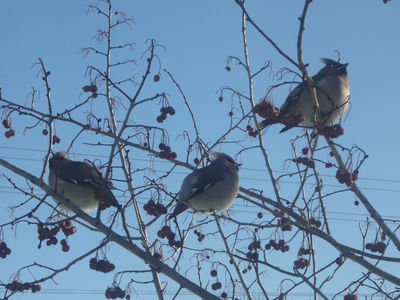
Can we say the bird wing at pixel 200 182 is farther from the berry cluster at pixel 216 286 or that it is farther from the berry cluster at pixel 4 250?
the berry cluster at pixel 4 250

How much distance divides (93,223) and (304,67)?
1315mm

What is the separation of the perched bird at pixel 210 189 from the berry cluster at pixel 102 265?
149 cm

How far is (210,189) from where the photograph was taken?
4984 millimetres

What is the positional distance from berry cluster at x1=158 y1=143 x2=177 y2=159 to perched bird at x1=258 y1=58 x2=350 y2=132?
0.60 meters

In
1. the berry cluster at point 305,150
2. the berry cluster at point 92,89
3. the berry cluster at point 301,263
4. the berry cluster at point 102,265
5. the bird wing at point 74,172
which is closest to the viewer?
the berry cluster at point 102,265

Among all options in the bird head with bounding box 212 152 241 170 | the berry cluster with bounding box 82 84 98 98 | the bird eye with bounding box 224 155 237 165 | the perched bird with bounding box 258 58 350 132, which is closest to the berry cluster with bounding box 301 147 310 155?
the perched bird with bounding box 258 58 350 132

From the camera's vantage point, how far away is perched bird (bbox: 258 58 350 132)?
3810mm

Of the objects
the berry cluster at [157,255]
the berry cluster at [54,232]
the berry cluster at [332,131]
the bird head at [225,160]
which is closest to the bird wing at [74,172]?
the bird head at [225,160]

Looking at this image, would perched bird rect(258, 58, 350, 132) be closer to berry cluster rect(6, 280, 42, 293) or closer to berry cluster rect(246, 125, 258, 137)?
berry cluster rect(246, 125, 258, 137)

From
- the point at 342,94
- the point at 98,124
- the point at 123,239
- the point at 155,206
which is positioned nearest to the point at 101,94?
the point at 98,124

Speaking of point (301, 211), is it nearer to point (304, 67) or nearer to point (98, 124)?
point (304, 67)

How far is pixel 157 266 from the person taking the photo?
9.89 feet

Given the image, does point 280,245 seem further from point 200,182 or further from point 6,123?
point 6,123

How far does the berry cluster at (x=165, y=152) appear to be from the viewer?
3.77 metres
